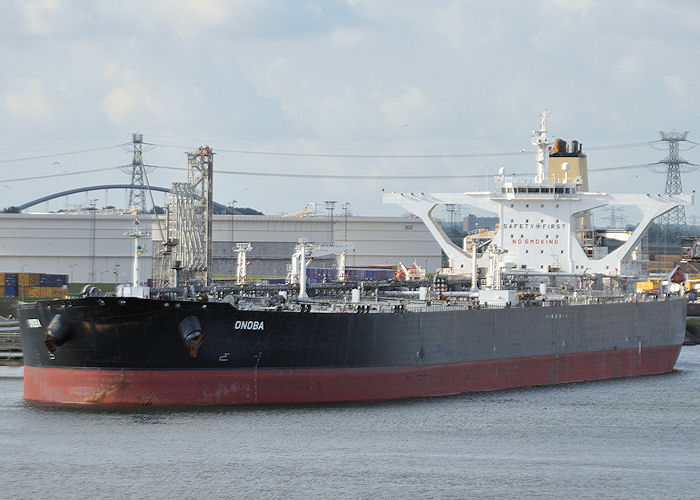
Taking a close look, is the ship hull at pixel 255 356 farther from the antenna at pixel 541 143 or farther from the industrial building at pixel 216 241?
the industrial building at pixel 216 241

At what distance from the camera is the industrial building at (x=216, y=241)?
76.6m

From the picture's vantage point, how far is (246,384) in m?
29.0

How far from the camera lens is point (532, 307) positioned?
123ft

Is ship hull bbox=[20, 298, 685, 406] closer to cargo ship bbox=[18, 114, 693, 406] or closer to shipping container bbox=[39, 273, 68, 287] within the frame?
cargo ship bbox=[18, 114, 693, 406]

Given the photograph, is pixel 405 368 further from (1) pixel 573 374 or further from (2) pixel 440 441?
(1) pixel 573 374

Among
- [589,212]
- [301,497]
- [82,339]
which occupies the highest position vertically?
[589,212]

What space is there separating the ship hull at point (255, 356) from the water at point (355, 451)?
2.06 ft

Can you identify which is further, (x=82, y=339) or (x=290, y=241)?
(x=290, y=241)

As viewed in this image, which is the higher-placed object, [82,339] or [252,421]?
[82,339]

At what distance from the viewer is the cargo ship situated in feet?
93.2

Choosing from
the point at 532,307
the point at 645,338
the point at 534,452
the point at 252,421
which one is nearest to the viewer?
the point at 534,452

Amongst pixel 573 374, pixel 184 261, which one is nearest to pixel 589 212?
pixel 573 374

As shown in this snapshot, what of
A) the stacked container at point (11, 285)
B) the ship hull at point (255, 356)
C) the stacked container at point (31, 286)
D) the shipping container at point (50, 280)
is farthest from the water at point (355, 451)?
the shipping container at point (50, 280)

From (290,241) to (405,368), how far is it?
47125mm
